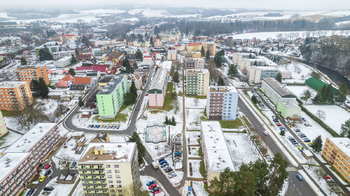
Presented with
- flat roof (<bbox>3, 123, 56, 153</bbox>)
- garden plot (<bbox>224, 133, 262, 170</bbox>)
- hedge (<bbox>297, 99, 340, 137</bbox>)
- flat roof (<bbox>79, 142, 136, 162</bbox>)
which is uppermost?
flat roof (<bbox>79, 142, 136, 162</bbox>)

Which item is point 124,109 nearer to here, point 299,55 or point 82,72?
point 82,72

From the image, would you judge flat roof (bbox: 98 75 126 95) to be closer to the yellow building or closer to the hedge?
the yellow building

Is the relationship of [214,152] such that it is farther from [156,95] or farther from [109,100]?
[109,100]

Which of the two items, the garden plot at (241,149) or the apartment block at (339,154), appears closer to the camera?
the apartment block at (339,154)

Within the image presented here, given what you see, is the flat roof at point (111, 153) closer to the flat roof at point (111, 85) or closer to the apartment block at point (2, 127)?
the flat roof at point (111, 85)

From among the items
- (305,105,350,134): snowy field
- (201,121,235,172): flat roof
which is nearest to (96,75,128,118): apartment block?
(201,121,235,172): flat roof

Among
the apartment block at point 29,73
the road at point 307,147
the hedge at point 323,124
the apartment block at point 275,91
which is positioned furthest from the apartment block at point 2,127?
the hedge at point 323,124
